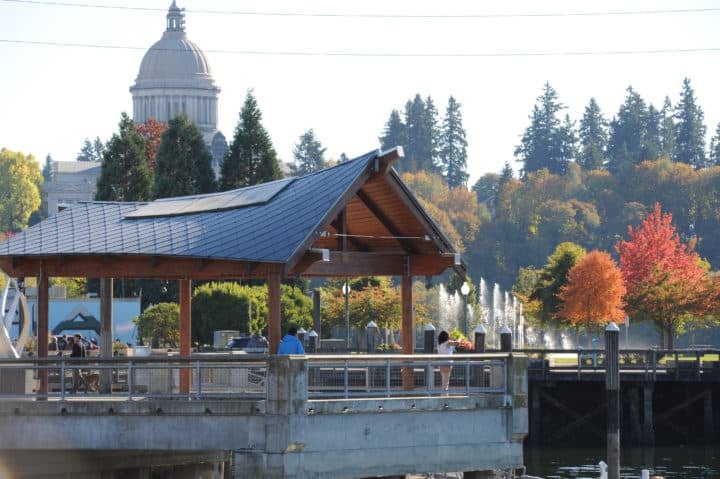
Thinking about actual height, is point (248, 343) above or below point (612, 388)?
above

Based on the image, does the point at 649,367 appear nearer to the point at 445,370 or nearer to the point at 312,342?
the point at 312,342

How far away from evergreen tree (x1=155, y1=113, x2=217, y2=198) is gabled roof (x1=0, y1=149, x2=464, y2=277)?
67.5 m

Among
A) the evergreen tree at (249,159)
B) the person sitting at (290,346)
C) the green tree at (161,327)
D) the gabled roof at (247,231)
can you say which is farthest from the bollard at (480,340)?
the evergreen tree at (249,159)

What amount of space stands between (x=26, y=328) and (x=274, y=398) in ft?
40.1

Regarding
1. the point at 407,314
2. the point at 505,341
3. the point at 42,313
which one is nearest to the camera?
the point at 42,313

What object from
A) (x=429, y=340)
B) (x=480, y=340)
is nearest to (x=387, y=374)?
(x=480, y=340)

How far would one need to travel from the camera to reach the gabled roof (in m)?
33.2

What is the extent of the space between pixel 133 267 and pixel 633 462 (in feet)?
94.9

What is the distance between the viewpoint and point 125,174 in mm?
105500

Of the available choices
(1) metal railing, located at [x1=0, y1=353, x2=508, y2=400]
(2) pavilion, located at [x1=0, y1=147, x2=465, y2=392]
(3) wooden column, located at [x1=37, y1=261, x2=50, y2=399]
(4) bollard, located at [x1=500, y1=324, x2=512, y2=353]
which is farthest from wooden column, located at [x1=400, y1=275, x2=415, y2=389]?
(3) wooden column, located at [x1=37, y1=261, x2=50, y2=399]

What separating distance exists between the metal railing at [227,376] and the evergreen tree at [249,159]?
231ft

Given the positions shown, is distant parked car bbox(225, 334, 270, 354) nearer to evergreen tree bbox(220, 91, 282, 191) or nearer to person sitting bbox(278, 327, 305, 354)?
person sitting bbox(278, 327, 305, 354)

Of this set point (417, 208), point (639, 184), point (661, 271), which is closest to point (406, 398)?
point (417, 208)

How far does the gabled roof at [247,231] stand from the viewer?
3319cm
